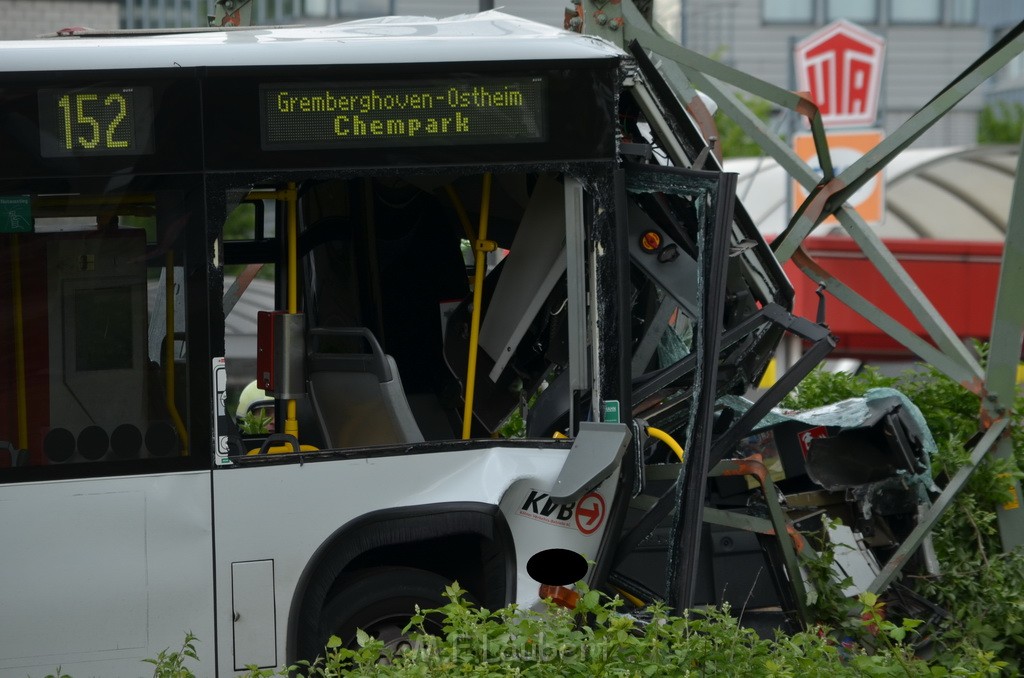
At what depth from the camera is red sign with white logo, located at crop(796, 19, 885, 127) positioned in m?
16.8

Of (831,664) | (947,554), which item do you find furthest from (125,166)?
(947,554)

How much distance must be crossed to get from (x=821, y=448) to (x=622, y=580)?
130 cm

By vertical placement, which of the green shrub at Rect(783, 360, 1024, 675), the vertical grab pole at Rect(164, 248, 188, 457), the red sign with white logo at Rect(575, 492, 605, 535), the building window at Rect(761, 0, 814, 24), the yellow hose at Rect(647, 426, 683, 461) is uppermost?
the building window at Rect(761, 0, 814, 24)

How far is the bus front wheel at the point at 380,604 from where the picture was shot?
5.33 m

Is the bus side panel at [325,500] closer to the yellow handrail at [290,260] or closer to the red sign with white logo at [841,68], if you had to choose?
the yellow handrail at [290,260]

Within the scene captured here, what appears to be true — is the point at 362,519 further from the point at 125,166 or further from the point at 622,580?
the point at 125,166

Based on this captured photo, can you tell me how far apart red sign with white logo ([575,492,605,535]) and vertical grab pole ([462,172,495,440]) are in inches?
24.1

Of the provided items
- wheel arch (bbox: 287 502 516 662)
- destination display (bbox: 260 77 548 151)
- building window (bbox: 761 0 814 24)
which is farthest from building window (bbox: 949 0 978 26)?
wheel arch (bbox: 287 502 516 662)

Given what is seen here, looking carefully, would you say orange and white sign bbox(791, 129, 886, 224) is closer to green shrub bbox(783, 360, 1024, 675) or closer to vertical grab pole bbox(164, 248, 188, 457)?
green shrub bbox(783, 360, 1024, 675)

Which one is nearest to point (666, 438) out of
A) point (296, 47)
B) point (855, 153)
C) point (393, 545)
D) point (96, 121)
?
point (393, 545)

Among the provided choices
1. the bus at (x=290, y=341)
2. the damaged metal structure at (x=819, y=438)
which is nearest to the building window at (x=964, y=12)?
the damaged metal structure at (x=819, y=438)

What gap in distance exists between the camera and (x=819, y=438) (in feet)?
21.3

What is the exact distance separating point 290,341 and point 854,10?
31858 millimetres

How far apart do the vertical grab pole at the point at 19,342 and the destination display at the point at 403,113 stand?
967 millimetres
